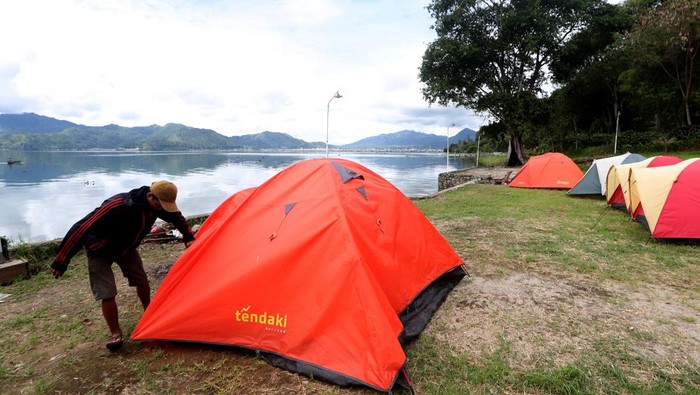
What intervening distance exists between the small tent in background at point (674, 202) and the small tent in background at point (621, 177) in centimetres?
258

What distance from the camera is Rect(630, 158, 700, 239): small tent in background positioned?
6.41 m

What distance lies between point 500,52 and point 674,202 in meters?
24.2

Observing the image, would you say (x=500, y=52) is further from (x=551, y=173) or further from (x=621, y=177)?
(x=621, y=177)

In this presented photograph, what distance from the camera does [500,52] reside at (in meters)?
27.2

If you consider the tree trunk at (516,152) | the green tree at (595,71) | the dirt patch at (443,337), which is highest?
the green tree at (595,71)

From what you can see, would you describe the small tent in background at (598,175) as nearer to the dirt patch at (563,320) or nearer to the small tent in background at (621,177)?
the small tent in background at (621,177)

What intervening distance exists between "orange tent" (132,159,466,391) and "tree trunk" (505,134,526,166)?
2966 cm

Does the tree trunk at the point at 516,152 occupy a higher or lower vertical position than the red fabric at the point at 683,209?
higher

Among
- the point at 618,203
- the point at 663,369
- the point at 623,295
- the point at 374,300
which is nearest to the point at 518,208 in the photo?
the point at 618,203

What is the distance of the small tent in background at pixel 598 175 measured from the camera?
480 inches

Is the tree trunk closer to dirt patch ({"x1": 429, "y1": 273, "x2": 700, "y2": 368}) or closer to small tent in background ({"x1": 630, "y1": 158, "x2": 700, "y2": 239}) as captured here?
small tent in background ({"x1": 630, "y1": 158, "x2": 700, "y2": 239})

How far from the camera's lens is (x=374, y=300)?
3258 mm

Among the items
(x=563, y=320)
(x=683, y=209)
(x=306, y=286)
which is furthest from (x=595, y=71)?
(x=306, y=286)

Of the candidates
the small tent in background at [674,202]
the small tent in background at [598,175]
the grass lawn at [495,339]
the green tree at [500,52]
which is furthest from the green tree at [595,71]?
the grass lawn at [495,339]
